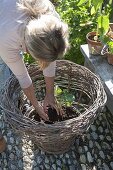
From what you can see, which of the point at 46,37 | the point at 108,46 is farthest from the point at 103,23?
the point at 46,37

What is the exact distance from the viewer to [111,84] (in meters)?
2.30

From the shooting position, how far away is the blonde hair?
1536 mm

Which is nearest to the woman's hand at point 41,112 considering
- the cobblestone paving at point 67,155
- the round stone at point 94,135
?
the cobblestone paving at point 67,155

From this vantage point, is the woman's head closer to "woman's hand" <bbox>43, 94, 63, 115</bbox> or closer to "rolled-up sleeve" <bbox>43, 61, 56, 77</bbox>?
"rolled-up sleeve" <bbox>43, 61, 56, 77</bbox>

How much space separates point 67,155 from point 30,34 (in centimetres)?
103

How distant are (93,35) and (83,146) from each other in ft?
2.89

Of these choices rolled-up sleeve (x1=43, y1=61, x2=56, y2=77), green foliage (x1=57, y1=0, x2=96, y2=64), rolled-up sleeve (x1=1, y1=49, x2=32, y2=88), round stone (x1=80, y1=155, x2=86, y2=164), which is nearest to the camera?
rolled-up sleeve (x1=1, y1=49, x2=32, y2=88)

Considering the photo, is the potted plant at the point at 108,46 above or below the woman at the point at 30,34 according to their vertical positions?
below

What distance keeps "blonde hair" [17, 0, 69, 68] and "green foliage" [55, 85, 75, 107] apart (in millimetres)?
614

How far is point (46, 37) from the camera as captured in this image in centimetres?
153

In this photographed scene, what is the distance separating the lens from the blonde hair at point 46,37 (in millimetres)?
1536

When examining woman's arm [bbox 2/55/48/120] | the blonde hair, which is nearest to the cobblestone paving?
woman's arm [bbox 2/55/48/120]

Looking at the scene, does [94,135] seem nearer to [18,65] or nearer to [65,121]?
[65,121]

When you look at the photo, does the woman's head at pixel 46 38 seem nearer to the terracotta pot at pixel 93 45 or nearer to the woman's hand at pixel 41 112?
the woman's hand at pixel 41 112
